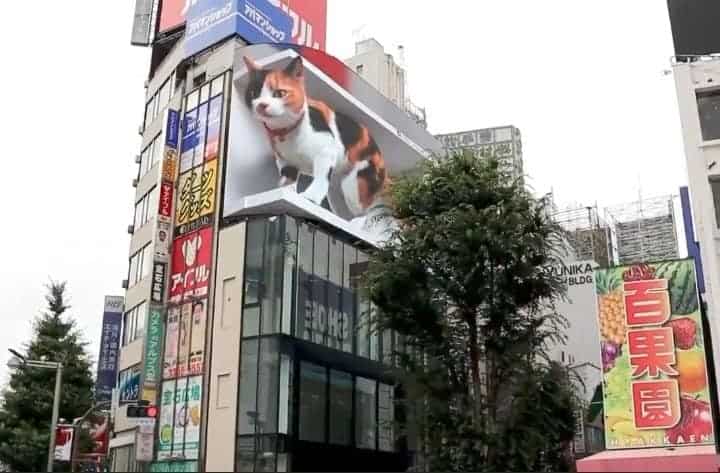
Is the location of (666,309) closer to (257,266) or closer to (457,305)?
(457,305)

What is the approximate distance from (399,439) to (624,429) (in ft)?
42.2

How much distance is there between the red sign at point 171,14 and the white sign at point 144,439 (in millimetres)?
23793

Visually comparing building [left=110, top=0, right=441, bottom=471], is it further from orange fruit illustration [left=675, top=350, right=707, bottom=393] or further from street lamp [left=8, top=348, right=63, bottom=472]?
orange fruit illustration [left=675, top=350, right=707, bottom=393]

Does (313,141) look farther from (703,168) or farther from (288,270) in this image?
(703,168)

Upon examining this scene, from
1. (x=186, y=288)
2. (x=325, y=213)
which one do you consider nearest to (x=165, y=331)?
(x=186, y=288)

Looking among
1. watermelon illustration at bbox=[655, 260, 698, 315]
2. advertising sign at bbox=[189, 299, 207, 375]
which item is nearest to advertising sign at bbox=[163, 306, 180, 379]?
advertising sign at bbox=[189, 299, 207, 375]

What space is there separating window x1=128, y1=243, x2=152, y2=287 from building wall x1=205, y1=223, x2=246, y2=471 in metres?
4.68

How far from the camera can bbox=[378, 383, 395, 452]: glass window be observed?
32697 millimetres

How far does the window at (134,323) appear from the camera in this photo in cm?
3303

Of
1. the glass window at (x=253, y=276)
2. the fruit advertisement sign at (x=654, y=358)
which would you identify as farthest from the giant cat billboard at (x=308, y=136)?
the fruit advertisement sign at (x=654, y=358)

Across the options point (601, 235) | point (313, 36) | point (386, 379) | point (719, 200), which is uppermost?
point (313, 36)

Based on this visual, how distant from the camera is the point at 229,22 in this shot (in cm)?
3372

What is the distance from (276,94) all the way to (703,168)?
16.8 metres

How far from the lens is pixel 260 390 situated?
1096 inches
